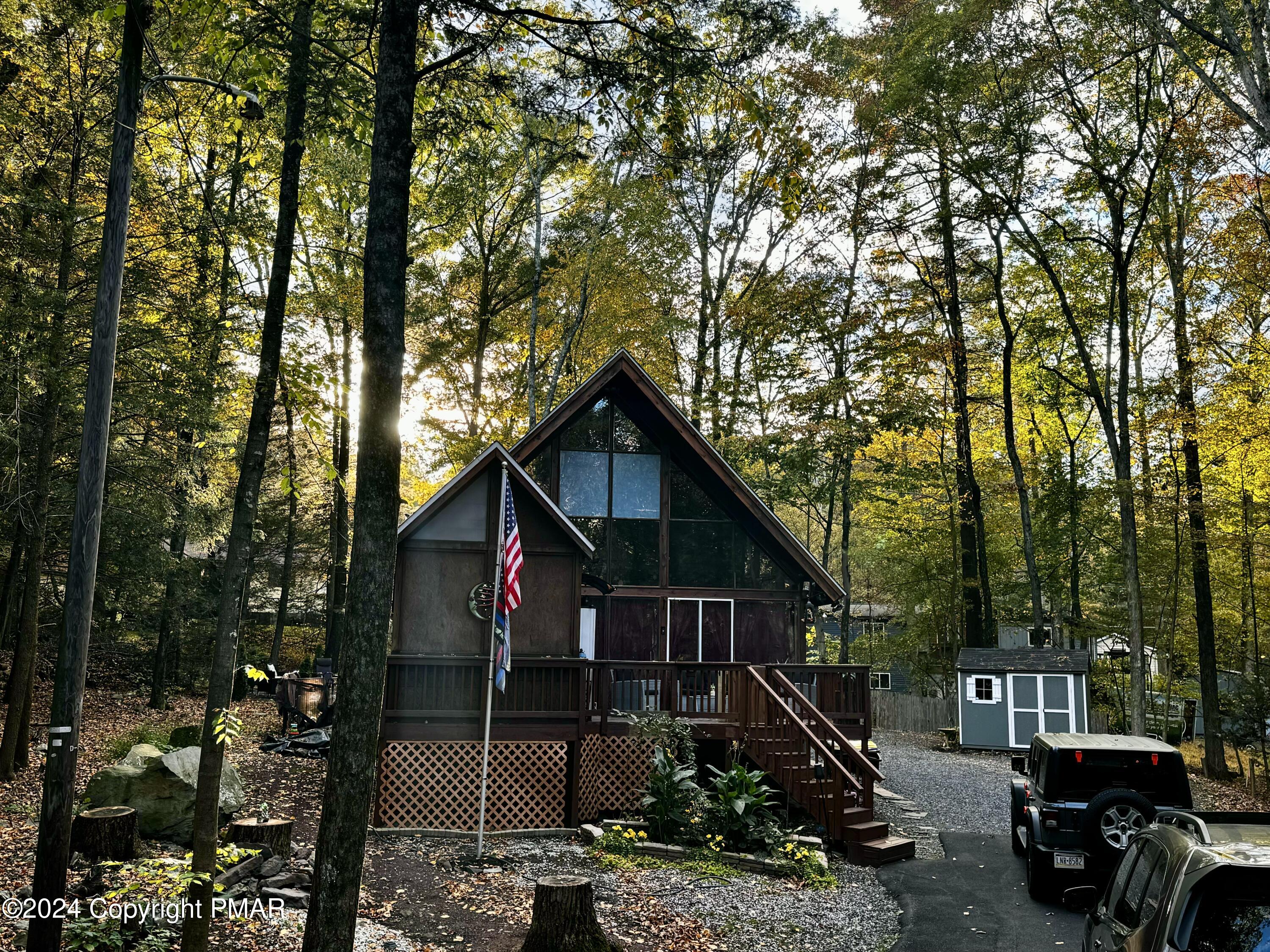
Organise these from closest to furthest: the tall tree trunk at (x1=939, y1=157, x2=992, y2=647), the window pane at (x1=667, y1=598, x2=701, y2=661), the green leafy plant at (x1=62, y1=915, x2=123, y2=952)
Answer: the green leafy plant at (x1=62, y1=915, x2=123, y2=952) → the window pane at (x1=667, y1=598, x2=701, y2=661) → the tall tree trunk at (x1=939, y1=157, x2=992, y2=647)

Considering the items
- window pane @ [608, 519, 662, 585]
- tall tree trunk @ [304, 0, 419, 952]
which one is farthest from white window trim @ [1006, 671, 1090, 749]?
tall tree trunk @ [304, 0, 419, 952]

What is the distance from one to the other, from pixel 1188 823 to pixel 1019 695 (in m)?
21.7

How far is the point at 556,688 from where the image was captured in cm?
1327

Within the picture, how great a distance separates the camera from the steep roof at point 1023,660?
79.0ft

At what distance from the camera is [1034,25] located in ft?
66.4

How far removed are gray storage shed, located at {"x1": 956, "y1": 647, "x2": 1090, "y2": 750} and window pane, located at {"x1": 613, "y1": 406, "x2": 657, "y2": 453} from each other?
11701 millimetres

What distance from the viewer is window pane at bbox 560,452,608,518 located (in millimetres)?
18562

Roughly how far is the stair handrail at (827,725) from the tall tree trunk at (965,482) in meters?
14.2

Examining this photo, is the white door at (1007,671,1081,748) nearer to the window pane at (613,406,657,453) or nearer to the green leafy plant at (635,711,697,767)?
the window pane at (613,406,657,453)

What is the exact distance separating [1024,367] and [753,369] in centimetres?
1248

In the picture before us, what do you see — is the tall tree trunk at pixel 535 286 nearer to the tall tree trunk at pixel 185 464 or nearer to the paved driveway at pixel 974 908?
the tall tree trunk at pixel 185 464

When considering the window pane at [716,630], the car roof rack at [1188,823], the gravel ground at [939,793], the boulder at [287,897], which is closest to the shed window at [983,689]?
the gravel ground at [939,793]

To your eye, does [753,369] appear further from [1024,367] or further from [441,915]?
[441,915]

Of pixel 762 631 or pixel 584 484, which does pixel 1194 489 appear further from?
pixel 584 484
